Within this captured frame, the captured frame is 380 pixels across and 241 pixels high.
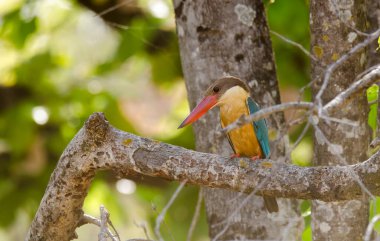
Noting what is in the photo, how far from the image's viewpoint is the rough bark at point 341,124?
4.14m

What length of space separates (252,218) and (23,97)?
3458mm

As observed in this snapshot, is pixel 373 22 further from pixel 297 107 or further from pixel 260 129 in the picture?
pixel 297 107

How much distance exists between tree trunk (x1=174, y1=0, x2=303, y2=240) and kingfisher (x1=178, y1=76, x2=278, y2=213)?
0.30 ft

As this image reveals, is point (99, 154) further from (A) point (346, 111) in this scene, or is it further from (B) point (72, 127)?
(B) point (72, 127)

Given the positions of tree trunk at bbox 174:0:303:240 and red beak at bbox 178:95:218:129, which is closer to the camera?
red beak at bbox 178:95:218:129

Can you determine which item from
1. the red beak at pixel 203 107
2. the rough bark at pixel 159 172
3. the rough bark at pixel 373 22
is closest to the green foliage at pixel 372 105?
the rough bark at pixel 373 22

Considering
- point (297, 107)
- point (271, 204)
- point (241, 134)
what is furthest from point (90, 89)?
point (297, 107)

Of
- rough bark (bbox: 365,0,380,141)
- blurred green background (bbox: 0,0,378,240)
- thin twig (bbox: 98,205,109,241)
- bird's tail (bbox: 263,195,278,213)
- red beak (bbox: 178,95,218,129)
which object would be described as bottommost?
thin twig (bbox: 98,205,109,241)

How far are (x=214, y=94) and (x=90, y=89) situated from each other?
3019 mm

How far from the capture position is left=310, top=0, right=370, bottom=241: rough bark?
4.14 meters

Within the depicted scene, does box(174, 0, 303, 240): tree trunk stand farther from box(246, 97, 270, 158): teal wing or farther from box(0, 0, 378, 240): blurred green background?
box(0, 0, 378, 240): blurred green background

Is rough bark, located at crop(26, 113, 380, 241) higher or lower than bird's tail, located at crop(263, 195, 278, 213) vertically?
lower

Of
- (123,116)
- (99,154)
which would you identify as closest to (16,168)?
(123,116)

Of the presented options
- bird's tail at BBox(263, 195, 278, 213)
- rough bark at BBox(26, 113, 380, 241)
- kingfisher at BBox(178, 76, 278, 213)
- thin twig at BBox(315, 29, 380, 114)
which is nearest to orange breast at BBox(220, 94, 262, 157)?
kingfisher at BBox(178, 76, 278, 213)
